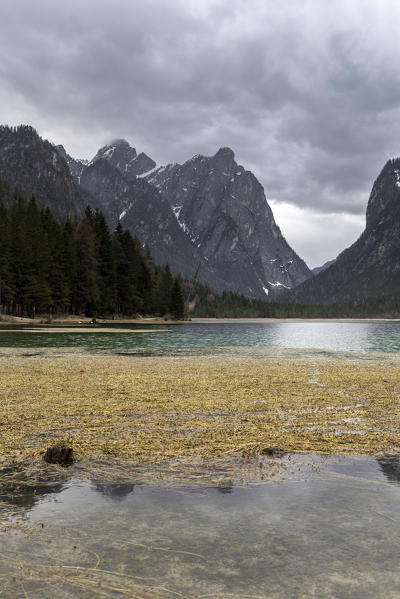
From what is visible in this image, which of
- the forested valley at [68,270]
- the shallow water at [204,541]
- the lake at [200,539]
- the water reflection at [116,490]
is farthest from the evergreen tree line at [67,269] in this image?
the shallow water at [204,541]

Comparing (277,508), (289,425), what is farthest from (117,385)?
(277,508)

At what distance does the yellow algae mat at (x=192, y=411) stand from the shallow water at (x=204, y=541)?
2.23m

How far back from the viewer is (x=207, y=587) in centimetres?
435

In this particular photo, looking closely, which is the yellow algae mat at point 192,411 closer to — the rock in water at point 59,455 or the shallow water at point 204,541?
the rock in water at point 59,455

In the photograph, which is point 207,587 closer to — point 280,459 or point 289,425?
point 280,459

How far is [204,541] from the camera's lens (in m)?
5.28

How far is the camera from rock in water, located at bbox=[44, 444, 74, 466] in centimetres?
848

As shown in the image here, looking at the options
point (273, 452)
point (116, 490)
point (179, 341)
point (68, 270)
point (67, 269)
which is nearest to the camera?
point (116, 490)

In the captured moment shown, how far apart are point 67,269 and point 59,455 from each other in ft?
310

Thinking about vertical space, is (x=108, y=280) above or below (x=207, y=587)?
above

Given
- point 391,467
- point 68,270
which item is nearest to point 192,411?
point 391,467

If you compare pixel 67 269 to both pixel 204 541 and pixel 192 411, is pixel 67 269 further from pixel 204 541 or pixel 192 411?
pixel 204 541

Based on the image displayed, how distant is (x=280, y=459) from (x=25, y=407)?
834 centimetres

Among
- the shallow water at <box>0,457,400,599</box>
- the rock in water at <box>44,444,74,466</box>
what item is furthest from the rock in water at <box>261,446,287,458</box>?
Answer: the rock in water at <box>44,444,74,466</box>
